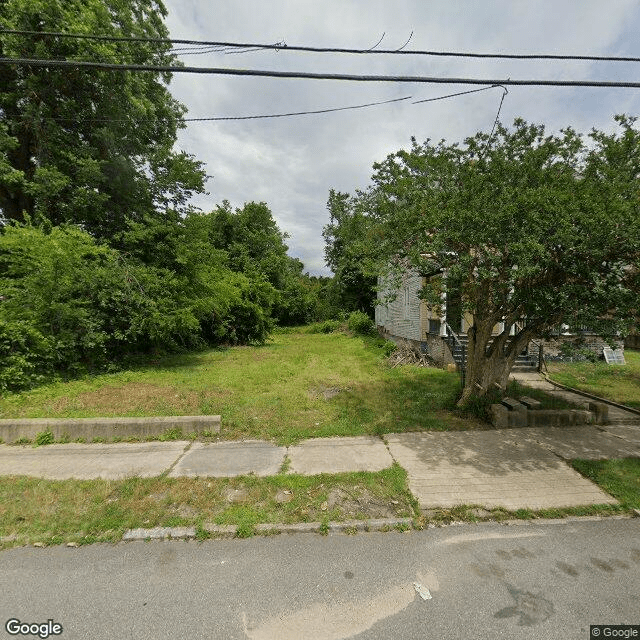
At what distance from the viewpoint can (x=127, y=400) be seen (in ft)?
23.0

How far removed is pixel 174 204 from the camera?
450 inches

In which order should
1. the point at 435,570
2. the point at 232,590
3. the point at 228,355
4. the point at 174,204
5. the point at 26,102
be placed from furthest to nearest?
the point at 228,355 < the point at 174,204 < the point at 26,102 < the point at 435,570 < the point at 232,590

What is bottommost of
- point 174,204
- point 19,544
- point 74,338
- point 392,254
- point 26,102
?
point 19,544

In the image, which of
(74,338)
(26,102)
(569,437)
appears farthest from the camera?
(26,102)

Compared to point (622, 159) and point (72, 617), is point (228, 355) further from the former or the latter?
point (622, 159)

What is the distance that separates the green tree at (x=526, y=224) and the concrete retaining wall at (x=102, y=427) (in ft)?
16.0

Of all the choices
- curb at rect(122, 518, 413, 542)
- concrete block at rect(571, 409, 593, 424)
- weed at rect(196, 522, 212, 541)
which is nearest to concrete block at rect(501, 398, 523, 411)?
concrete block at rect(571, 409, 593, 424)

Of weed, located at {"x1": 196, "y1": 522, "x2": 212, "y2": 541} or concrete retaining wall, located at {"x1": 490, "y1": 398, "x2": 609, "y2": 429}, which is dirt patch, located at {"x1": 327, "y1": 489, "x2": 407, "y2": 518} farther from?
concrete retaining wall, located at {"x1": 490, "y1": 398, "x2": 609, "y2": 429}

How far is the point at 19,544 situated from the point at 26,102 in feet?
43.8

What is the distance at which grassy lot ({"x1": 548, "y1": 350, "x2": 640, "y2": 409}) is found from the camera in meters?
8.28

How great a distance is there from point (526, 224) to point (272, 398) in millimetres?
6202

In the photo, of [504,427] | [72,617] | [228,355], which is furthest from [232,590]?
[228,355]

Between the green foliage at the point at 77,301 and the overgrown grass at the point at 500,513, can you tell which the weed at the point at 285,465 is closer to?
the overgrown grass at the point at 500,513

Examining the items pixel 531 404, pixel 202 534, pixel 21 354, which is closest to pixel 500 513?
pixel 202 534
